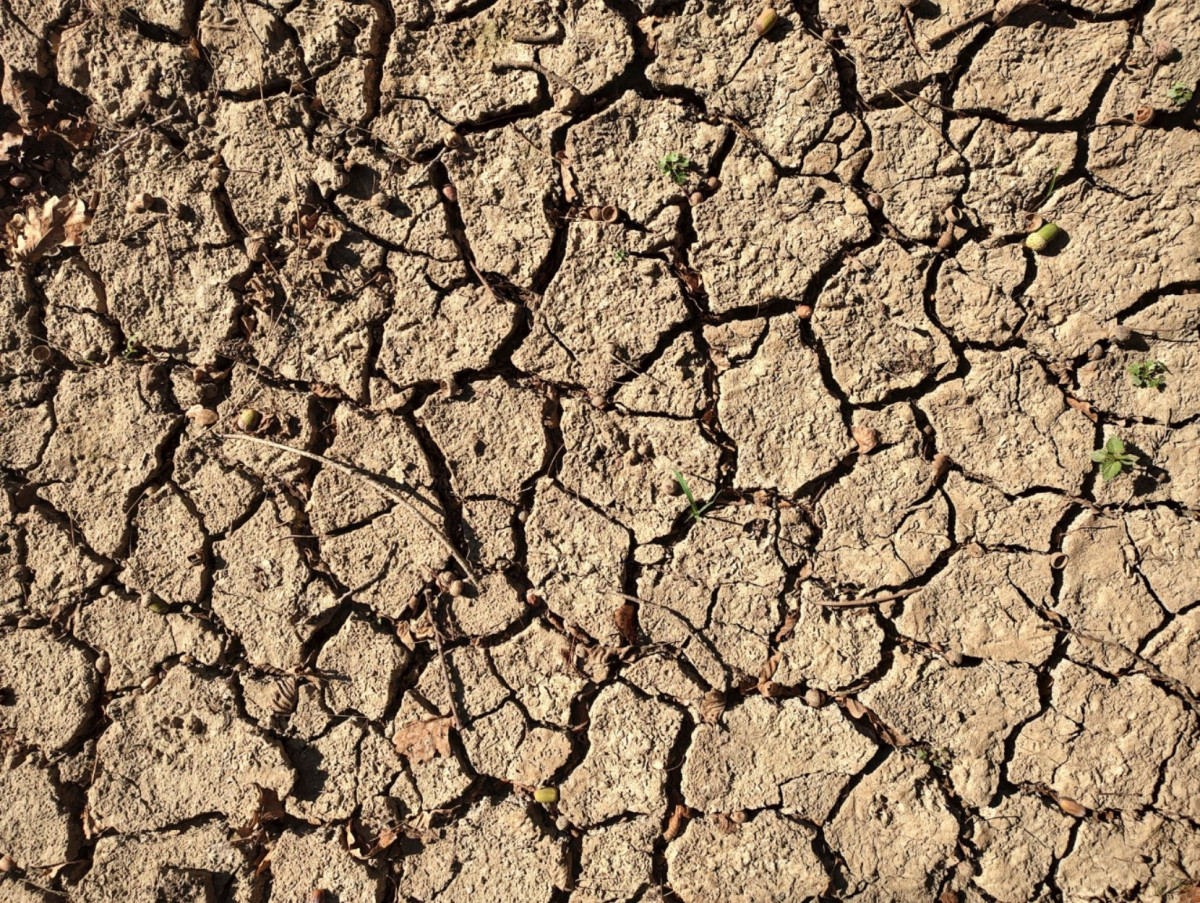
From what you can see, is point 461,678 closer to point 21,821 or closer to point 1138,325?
point 21,821

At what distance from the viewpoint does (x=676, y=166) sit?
2428 mm

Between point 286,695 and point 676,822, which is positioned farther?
point 286,695

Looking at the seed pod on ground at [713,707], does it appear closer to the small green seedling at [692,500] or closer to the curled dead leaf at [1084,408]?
the small green seedling at [692,500]

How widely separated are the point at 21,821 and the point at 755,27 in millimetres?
3237

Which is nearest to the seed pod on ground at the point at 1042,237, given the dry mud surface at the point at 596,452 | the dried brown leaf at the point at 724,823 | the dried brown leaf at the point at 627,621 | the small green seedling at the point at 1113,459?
the dry mud surface at the point at 596,452

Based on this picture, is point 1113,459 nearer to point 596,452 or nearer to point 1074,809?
point 1074,809

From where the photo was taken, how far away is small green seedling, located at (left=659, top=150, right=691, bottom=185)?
7.96 feet

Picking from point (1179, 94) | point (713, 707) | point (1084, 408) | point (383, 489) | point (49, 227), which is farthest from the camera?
point (49, 227)

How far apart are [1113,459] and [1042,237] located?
24.6 inches

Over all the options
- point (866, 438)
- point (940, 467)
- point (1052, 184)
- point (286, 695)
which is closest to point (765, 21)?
point (1052, 184)

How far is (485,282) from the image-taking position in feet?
8.27

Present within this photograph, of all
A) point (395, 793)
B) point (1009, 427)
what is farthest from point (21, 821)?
point (1009, 427)

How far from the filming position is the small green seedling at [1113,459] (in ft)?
7.45

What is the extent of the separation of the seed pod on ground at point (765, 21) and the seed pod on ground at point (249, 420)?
6.04ft
